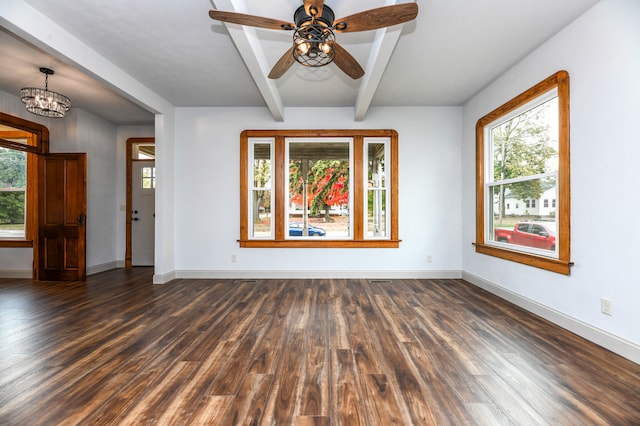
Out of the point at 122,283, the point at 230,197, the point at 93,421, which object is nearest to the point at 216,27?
the point at 230,197

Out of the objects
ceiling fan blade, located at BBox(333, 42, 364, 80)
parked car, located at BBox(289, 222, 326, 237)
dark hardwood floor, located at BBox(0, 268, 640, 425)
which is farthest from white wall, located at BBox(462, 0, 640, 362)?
parked car, located at BBox(289, 222, 326, 237)

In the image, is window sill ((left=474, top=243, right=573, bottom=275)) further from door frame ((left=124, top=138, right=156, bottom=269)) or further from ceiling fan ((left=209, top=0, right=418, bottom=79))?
door frame ((left=124, top=138, right=156, bottom=269))

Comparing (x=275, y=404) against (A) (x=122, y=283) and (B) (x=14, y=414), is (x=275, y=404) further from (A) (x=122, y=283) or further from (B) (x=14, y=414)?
(A) (x=122, y=283)

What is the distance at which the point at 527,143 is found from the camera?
11.1 ft

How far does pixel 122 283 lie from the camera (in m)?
4.52

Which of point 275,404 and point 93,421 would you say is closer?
point 93,421

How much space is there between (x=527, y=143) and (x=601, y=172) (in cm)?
104

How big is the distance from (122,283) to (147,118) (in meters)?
3.04

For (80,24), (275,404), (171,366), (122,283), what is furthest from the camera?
(122,283)

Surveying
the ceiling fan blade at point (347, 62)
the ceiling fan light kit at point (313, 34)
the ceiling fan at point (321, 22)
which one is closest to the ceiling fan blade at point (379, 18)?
the ceiling fan at point (321, 22)

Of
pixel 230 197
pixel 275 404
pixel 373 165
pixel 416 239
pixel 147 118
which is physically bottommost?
pixel 275 404

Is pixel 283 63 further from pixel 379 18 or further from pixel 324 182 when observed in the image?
pixel 324 182

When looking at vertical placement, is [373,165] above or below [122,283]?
above

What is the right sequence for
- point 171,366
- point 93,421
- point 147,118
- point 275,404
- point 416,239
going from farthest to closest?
point 147,118 → point 416,239 → point 171,366 → point 275,404 → point 93,421
